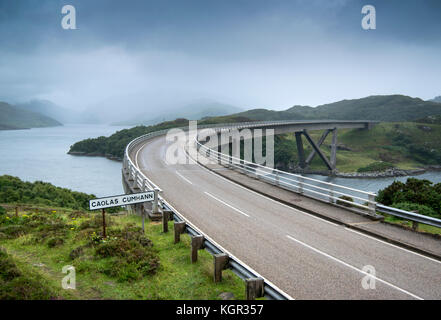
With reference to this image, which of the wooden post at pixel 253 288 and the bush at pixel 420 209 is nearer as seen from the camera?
the wooden post at pixel 253 288

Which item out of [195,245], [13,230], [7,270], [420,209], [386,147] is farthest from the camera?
[386,147]

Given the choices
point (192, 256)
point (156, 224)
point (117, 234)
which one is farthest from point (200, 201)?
point (192, 256)

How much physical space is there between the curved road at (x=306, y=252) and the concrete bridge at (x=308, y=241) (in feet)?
0.07

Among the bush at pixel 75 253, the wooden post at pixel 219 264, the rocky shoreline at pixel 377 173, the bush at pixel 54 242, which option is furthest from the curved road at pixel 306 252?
the rocky shoreline at pixel 377 173

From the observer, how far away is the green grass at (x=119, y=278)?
22.0 feet

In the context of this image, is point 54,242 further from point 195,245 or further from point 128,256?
point 195,245

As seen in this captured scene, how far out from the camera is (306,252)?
9.10 m

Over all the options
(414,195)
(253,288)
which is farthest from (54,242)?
(414,195)

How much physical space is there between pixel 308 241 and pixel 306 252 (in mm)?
966

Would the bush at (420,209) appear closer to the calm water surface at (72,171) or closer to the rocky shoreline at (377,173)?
the calm water surface at (72,171)

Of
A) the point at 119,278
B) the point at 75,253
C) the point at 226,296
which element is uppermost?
the point at 75,253
